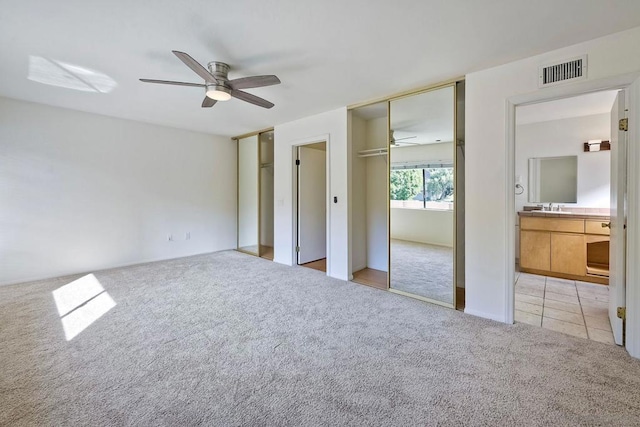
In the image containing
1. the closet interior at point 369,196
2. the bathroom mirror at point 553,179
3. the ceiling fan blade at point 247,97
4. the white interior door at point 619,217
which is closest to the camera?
the white interior door at point 619,217

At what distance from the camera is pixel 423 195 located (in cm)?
353

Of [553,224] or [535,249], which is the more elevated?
[553,224]

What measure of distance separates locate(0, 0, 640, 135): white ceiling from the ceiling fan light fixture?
0.24m

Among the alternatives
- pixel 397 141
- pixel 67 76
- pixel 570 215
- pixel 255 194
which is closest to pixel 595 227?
pixel 570 215

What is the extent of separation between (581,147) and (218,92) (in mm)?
5243

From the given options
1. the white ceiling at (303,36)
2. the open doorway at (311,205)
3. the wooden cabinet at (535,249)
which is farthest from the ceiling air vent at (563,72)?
the open doorway at (311,205)

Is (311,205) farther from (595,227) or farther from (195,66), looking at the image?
(595,227)

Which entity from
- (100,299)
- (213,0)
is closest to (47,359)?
(100,299)

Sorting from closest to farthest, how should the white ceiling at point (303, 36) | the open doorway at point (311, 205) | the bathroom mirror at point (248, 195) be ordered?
the white ceiling at point (303, 36) < the open doorway at point (311, 205) < the bathroom mirror at point (248, 195)

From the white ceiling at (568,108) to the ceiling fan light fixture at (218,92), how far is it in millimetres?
3443

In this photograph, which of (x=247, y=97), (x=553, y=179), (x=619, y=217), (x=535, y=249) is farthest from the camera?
(x=553, y=179)

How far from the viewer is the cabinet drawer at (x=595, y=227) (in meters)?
3.71

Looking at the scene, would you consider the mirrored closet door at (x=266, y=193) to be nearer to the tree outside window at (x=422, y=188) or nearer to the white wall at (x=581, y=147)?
the tree outside window at (x=422, y=188)

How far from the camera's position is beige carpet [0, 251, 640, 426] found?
5.15 ft
